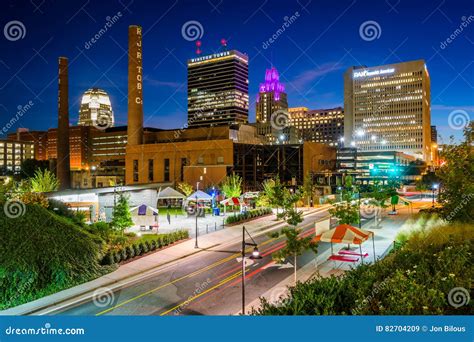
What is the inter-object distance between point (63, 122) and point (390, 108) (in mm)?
147626

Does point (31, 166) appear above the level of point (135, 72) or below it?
below

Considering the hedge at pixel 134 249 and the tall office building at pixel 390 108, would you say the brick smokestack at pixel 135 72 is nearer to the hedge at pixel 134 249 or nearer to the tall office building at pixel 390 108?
the hedge at pixel 134 249

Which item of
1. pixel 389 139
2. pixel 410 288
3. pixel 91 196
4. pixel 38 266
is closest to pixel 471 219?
pixel 410 288

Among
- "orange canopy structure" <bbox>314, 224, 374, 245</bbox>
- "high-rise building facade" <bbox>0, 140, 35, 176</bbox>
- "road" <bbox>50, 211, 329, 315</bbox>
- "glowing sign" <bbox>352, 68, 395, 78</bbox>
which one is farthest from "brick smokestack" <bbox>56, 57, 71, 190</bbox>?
"glowing sign" <bbox>352, 68, 395, 78</bbox>

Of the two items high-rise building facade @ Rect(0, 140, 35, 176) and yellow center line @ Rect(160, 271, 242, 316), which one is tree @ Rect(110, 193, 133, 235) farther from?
high-rise building facade @ Rect(0, 140, 35, 176)

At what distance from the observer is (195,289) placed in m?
17.1

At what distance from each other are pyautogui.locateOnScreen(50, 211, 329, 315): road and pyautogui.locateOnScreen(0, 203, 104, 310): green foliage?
229cm

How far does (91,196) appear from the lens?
120 ft

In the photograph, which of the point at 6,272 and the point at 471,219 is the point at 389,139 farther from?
the point at 6,272

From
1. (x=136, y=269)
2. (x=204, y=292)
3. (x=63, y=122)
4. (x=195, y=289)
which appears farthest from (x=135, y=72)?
(x=204, y=292)

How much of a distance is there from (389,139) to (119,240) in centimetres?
16896

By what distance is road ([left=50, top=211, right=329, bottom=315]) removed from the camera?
47.9ft

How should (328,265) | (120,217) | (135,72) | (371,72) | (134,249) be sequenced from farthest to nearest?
(371,72)
(135,72)
(120,217)
(134,249)
(328,265)

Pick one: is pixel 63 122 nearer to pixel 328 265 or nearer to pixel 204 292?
pixel 328 265
